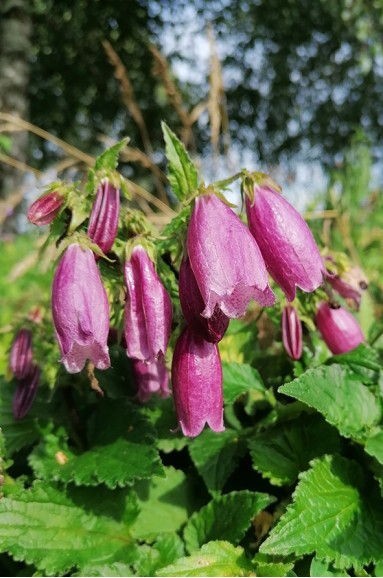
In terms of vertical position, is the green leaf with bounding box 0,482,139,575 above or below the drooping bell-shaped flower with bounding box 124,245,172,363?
below

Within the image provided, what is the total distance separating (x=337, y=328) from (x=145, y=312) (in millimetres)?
532

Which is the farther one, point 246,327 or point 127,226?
point 246,327

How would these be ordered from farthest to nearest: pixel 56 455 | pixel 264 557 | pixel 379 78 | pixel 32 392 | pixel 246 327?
pixel 379 78 → pixel 246 327 → pixel 32 392 → pixel 56 455 → pixel 264 557

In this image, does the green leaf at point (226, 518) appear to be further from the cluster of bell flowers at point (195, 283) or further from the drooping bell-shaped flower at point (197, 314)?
the drooping bell-shaped flower at point (197, 314)

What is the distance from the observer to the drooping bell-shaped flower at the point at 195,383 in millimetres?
954

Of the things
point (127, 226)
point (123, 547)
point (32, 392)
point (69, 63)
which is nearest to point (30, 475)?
point (32, 392)

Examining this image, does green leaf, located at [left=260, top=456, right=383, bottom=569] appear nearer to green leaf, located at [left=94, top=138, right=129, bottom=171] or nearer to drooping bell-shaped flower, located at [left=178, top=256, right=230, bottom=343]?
drooping bell-shaped flower, located at [left=178, top=256, right=230, bottom=343]

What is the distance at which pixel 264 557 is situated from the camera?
3.34ft

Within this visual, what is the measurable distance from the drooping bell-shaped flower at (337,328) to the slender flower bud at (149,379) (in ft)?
1.21

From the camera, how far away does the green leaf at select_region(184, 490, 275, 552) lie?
3.48ft

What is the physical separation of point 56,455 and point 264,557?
450mm

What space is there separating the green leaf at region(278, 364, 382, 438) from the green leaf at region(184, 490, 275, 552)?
190mm

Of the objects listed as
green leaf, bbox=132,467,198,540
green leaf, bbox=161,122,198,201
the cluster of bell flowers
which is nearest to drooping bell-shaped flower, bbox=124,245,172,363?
the cluster of bell flowers

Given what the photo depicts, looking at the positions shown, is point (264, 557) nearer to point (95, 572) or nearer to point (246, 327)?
point (95, 572)
